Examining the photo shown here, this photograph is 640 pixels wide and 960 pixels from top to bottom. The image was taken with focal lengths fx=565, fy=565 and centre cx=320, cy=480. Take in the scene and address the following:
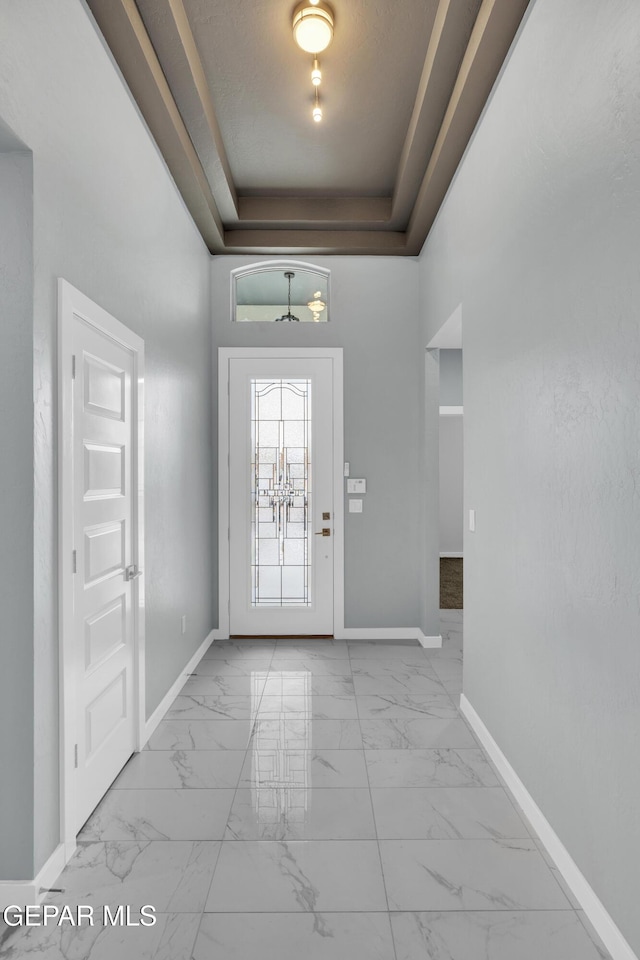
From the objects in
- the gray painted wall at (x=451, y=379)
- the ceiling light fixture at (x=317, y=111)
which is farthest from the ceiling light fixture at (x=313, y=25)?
the gray painted wall at (x=451, y=379)

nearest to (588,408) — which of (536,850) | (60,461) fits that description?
(536,850)

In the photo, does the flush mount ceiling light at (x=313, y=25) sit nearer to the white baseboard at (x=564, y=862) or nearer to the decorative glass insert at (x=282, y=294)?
the decorative glass insert at (x=282, y=294)

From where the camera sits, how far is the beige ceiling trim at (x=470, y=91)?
2229 mm

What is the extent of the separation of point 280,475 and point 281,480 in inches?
1.6

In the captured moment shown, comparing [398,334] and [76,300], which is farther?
[398,334]

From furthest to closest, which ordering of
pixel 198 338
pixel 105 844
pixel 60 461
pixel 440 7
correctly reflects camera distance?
pixel 198 338, pixel 440 7, pixel 105 844, pixel 60 461

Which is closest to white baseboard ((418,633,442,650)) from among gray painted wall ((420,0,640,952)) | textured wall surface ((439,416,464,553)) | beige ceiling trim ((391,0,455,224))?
gray painted wall ((420,0,640,952))

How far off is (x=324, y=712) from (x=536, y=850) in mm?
1389

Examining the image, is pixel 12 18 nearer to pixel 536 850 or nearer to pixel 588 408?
pixel 588 408

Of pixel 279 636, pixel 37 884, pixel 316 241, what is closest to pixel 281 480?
pixel 279 636

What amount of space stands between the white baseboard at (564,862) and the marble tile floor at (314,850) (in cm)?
3

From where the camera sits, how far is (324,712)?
3193 mm

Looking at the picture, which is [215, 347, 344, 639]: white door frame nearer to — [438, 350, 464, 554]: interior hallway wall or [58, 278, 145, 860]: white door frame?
[58, 278, 145, 860]: white door frame

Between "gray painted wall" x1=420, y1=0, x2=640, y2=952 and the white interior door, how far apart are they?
1865 millimetres
